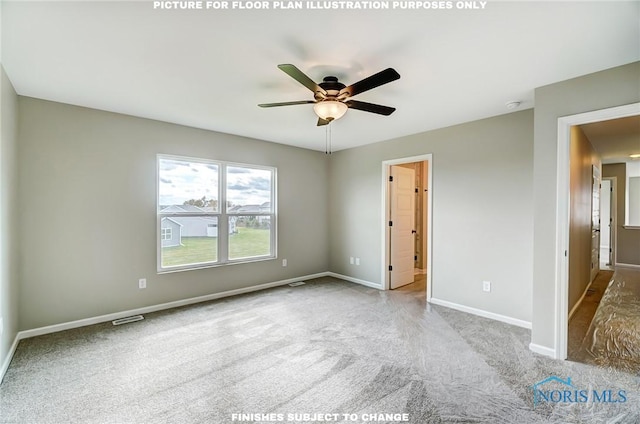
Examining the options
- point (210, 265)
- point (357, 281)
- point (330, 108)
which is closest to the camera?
point (330, 108)

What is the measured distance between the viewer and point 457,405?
1918 millimetres

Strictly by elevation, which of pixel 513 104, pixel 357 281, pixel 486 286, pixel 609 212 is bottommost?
pixel 357 281

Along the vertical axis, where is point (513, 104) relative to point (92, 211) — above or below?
above

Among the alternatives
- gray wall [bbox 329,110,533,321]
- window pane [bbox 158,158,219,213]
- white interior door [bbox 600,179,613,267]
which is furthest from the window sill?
white interior door [bbox 600,179,613,267]

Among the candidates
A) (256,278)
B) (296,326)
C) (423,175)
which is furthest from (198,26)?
(423,175)

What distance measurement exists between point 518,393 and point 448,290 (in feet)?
6.46

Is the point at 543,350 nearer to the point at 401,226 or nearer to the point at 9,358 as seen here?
the point at 401,226

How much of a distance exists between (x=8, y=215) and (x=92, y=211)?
77 cm

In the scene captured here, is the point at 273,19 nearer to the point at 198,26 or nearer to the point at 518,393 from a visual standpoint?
the point at 198,26

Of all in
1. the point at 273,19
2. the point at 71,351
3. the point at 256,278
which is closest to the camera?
the point at 273,19

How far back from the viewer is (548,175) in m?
2.55

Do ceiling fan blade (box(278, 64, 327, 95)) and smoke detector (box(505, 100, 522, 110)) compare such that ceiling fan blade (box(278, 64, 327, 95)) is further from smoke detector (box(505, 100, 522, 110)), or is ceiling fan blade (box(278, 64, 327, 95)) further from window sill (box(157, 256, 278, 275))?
window sill (box(157, 256, 278, 275))

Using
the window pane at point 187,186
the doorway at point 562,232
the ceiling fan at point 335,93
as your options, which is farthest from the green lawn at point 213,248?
the doorway at point 562,232

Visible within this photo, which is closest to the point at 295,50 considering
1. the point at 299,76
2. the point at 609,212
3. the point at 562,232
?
the point at 299,76
